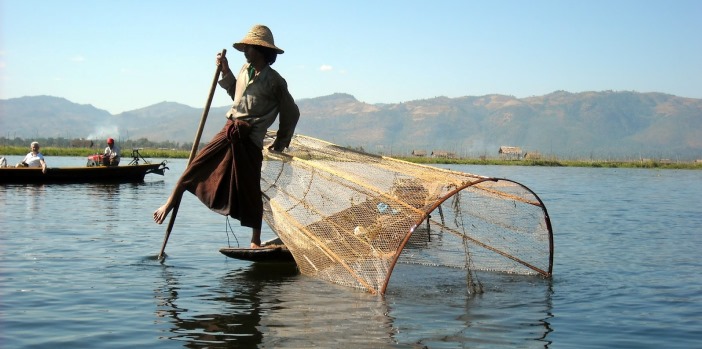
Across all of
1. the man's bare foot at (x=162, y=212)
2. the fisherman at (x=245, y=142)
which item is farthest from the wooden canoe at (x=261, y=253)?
the man's bare foot at (x=162, y=212)

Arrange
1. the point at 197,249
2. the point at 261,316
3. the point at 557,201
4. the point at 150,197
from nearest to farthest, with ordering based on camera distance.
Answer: the point at 261,316
the point at 197,249
the point at 150,197
the point at 557,201

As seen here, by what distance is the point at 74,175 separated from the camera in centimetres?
1972

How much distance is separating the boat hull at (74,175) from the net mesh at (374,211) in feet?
39.0

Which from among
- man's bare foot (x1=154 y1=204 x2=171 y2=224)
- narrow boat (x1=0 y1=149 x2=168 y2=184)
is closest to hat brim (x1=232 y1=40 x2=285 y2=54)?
man's bare foot (x1=154 y1=204 x2=171 y2=224)

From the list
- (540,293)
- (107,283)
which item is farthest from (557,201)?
(107,283)

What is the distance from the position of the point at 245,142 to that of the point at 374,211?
4.20 ft

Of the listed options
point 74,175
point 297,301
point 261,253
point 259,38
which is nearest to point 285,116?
point 259,38

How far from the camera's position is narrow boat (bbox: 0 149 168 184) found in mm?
18312

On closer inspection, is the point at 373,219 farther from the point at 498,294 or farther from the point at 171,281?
the point at 171,281

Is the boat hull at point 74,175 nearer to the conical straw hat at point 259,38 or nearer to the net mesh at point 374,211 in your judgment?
the net mesh at point 374,211

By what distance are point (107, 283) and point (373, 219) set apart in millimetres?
2328

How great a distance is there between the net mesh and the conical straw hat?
3.37 ft

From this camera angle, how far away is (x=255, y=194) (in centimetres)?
734

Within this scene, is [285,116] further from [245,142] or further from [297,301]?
[297,301]
